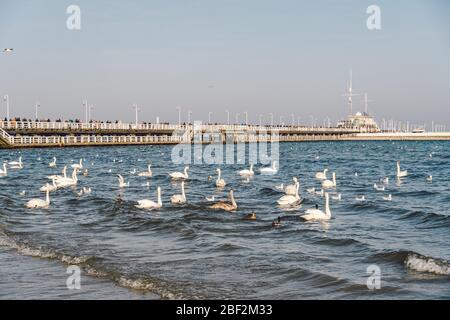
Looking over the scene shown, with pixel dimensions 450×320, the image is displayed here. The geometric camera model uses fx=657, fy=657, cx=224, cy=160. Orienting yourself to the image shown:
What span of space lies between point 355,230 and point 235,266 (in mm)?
7372

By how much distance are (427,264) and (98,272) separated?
311 inches

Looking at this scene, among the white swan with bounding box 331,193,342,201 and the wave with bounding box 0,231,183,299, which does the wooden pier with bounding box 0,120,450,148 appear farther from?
the wave with bounding box 0,231,183,299

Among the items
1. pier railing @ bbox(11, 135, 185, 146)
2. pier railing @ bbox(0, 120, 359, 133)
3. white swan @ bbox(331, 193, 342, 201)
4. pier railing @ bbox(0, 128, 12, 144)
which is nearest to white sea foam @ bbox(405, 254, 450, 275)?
white swan @ bbox(331, 193, 342, 201)

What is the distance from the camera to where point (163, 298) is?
13086mm

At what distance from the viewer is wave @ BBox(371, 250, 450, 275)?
1552cm

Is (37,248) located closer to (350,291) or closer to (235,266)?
(235,266)

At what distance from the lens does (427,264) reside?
16.0 metres

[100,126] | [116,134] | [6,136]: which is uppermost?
[100,126]

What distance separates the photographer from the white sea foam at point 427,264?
50.6 feet

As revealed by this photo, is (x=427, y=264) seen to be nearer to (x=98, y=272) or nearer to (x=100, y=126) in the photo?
(x=98, y=272)

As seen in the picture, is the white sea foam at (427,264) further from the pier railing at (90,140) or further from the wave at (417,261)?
the pier railing at (90,140)

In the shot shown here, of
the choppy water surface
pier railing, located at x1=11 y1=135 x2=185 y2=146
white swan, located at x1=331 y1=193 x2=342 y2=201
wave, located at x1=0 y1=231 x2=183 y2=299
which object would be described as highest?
pier railing, located at x1=11 y1=135 x2=185 y2=146

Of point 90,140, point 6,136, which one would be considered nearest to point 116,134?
point 90,140

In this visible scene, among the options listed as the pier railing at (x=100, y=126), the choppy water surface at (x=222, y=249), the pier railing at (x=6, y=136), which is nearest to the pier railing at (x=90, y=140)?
the pier railing at (x=6, y=136)
